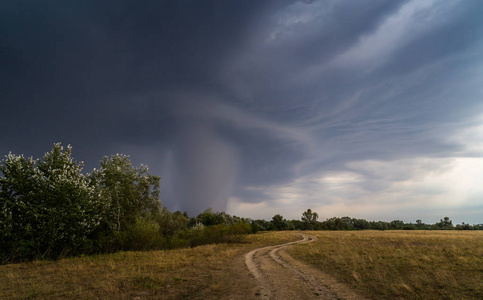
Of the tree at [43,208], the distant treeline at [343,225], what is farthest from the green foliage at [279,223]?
the tree at [43,208]

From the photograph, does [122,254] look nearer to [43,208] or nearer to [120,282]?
[43,208]

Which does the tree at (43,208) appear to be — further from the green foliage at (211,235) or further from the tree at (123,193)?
the green foliage at (211,235)

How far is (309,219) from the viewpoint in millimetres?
134000

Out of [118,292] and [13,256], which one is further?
[13,256]

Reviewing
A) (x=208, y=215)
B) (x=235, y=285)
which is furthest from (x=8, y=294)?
(x=208, y=215)

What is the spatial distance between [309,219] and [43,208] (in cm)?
12860

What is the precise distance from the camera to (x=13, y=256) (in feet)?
80.8

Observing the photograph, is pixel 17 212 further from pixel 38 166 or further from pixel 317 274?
pixel 317 274

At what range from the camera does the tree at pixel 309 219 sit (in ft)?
429

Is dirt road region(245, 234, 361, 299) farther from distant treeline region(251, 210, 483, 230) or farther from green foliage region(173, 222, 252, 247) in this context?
distant treeline region(251, 210, 483, 230)

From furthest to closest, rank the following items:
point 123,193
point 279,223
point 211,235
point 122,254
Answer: point 279,223 < point 211,235 < point 123,193 < point 122,254

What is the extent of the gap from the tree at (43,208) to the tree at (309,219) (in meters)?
121

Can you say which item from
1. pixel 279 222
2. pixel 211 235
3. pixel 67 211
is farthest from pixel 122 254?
pixel 279 222

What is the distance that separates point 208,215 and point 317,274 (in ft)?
206
